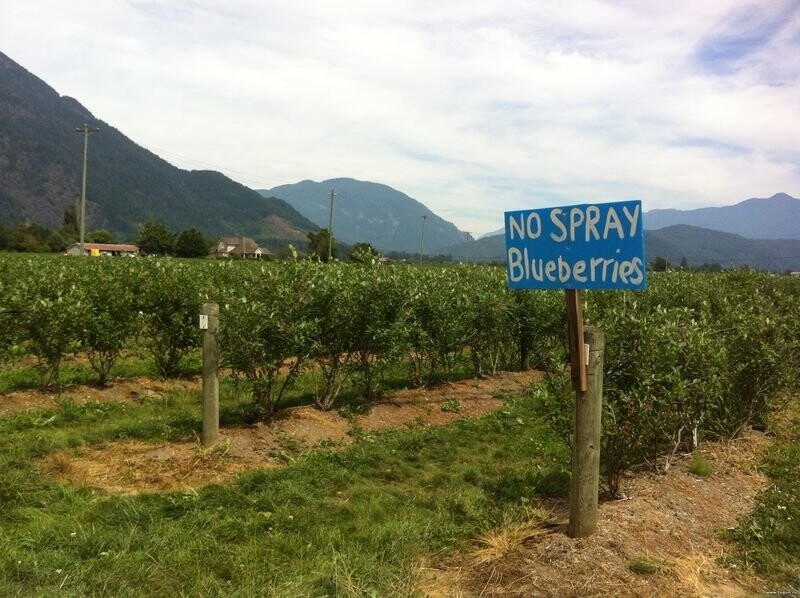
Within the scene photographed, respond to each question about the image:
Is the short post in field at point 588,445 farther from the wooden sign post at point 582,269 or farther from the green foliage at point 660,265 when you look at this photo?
the green foliage at point 660,265

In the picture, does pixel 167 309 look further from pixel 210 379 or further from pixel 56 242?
pixel 56 242

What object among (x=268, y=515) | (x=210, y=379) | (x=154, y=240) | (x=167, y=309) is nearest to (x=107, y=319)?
(x=167, y=309)

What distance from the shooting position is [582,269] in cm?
346

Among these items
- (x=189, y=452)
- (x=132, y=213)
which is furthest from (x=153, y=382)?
(x=132, y=213)

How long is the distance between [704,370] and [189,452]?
5.06m

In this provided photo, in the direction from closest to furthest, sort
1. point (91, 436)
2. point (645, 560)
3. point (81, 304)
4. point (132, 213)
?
point (645, 560), point (91, 436), point (81, 304), point (132, 213)

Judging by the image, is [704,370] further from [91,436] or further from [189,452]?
[91,436]

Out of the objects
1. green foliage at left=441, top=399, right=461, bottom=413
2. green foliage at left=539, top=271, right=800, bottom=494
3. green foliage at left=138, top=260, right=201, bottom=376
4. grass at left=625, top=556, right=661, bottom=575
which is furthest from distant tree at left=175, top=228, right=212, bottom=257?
grass at left=625, top=556, right=661, bottom=575

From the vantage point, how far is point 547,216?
3.62m

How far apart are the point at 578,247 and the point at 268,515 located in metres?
3.11

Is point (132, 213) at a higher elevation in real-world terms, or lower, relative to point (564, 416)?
higher

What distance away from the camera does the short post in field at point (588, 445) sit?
3.69 metres

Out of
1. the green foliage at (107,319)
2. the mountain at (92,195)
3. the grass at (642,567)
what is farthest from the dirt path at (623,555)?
the mountain at (92,195)

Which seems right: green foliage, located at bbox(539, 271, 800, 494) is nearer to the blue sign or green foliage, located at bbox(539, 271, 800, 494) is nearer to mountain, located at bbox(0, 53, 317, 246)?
the blue sign
